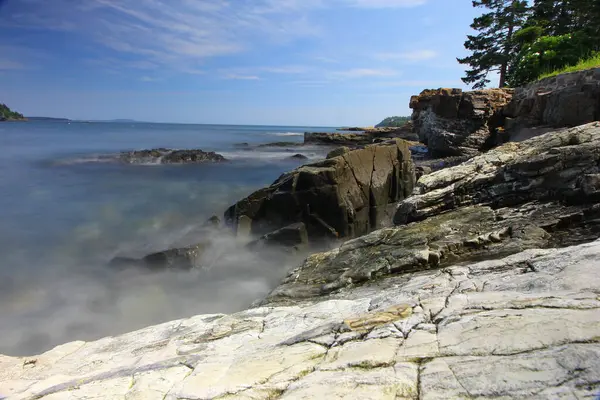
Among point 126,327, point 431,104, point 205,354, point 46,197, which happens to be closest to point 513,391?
point 205,354

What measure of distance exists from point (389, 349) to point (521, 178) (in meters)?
6.37

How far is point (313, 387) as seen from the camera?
3.00 metres

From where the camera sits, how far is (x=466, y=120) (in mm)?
Result: 25359

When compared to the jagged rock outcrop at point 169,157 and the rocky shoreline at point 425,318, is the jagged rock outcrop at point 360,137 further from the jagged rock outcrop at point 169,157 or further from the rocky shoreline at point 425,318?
the rocky shoreline at point 425,318

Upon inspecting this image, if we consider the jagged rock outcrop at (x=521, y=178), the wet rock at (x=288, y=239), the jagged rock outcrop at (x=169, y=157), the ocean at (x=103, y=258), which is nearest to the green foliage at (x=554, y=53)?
the jagged rock outcrop at (x=521, y=178)

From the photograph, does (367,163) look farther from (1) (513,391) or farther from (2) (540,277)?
(1) (513,391)

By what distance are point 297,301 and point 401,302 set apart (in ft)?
8.04

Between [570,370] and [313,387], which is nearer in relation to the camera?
[570,370]

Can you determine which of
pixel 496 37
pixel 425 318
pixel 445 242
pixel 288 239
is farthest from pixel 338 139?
pixel 425 318

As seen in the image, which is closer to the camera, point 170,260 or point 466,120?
point 170,260

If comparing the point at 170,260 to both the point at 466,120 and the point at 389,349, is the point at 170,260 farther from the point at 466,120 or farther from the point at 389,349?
the point at 466,120

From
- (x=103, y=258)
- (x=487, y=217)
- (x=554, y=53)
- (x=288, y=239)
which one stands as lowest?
(x=103, y=258)

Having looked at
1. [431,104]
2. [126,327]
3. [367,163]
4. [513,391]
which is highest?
[431,104]

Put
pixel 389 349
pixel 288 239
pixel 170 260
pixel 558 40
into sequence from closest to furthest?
pixel 389 349 < pixel 170 260 < pixel 288 239 < pixel 558 40
